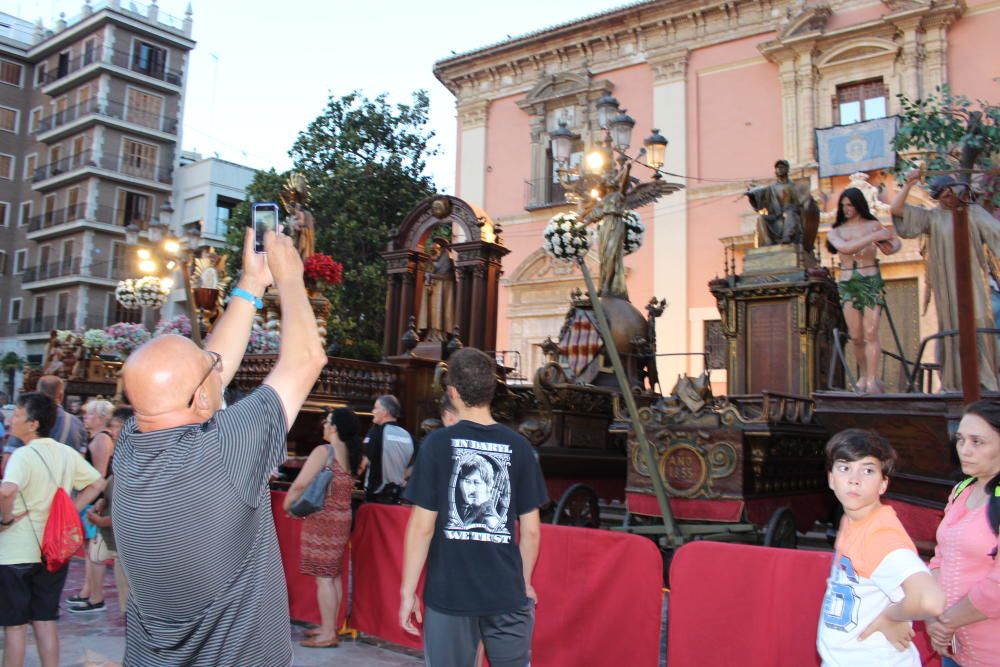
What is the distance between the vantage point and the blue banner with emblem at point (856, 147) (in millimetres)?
19078

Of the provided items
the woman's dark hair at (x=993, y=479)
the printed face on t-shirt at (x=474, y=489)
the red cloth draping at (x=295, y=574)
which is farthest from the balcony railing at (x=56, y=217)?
the woman's dark hair at (x=993, y=479)

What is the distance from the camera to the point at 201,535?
2080 millimetres

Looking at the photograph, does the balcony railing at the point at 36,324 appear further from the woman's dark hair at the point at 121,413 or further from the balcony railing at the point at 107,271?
the woman's dark hair at the point at 121,413

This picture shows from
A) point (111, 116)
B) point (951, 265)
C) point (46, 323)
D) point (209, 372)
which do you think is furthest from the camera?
point (46, 323)

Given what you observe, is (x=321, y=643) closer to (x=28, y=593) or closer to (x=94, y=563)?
(x=28, y=593)

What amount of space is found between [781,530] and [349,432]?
A: 3578mm

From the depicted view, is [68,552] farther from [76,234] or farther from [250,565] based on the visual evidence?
[76,234]

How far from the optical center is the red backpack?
435 centimetres

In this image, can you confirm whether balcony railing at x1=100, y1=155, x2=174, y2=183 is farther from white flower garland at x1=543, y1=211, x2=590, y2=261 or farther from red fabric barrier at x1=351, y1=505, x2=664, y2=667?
red fabric barrier at x1=351, y1=505, x2=664, y2=667

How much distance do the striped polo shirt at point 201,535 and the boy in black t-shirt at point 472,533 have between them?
1.07 meters

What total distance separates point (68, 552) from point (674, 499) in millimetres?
4603

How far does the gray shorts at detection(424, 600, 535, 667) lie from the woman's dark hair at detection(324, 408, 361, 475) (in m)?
2.60

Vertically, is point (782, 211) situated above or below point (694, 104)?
below

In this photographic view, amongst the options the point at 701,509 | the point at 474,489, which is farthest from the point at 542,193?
the point at 474,489
